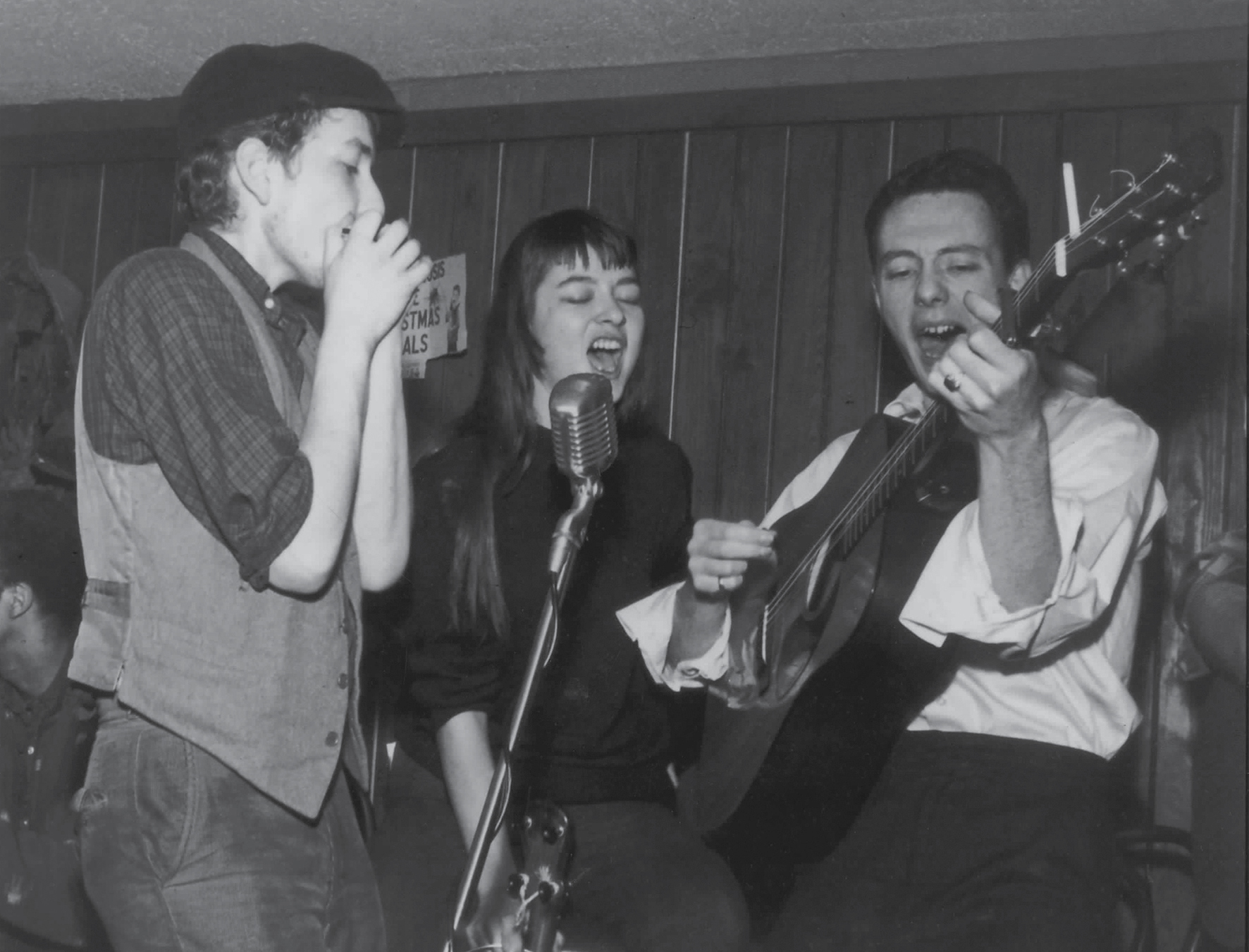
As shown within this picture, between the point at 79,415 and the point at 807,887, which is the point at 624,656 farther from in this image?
the point at 79,415

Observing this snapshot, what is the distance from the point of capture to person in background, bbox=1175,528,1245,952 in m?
1.60

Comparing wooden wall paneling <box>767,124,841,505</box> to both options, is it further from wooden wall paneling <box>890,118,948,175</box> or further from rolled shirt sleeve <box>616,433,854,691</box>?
rolled shirt sleeve <box>616,433,854,691</box>

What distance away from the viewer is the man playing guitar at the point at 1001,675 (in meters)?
1.28

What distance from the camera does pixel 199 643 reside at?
1.06 metres

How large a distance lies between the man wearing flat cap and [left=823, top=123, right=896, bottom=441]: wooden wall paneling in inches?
44.9

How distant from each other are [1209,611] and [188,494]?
1.24 meters

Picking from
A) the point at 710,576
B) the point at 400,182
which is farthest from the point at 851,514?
the point at 400,182

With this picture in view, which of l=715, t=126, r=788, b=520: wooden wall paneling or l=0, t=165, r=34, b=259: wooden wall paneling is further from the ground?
l=0, t=165, r=34, b=259: wooden wall paneling

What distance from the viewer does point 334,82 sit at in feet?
4.06

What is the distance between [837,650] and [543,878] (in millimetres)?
415

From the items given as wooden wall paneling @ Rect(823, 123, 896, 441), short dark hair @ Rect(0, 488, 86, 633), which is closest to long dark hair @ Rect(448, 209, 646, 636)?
wooden wall paneling @ Rect(823, 123, 896, 441)

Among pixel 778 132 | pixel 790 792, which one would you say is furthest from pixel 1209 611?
pixel 778 132

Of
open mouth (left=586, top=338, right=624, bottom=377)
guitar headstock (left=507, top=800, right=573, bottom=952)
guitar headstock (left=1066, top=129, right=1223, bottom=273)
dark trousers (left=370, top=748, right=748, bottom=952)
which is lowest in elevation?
dark trousers (left=370, top=748, right=748, bottom=952)

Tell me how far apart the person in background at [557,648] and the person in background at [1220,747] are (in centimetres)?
57
